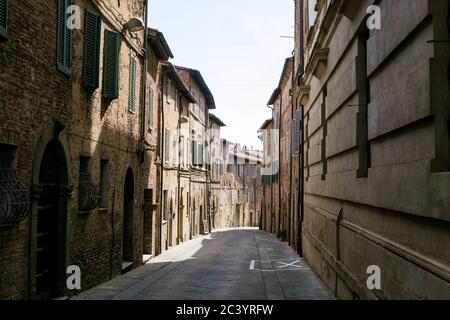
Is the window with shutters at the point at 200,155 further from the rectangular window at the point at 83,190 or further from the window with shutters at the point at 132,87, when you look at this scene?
the rectangular window at the point at 83,190

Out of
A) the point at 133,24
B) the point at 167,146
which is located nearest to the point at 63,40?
the point at 133,24

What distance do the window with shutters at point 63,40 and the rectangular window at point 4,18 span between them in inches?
91.4

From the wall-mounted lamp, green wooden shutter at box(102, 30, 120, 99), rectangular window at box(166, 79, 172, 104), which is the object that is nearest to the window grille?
green wooden shutter at box(102, 30, 120, 99)

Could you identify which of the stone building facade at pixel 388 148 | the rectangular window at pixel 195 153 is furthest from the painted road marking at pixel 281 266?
the rectangular window at pixel 195 153

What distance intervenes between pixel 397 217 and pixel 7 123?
5.51 meters

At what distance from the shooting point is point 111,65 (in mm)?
13852

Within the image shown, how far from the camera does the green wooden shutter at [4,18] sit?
25.6 ft

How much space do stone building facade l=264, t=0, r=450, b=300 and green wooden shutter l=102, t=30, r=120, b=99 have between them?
4.79 metres

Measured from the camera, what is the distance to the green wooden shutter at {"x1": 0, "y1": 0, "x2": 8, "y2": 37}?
7816 mm

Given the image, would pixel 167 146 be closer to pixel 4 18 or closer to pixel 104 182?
pixel 104 182

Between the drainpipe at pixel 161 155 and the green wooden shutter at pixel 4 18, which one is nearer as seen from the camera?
the green wooden shutter at pixel 4 18
